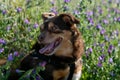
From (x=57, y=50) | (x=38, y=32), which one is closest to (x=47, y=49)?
(x=57, y=50)

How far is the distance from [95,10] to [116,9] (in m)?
0.95

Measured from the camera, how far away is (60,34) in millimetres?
5469

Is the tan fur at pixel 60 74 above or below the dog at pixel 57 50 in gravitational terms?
below

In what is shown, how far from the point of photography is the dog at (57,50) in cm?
539

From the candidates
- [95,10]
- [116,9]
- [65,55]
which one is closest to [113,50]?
[65,55]

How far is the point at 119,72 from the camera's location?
21.6ft

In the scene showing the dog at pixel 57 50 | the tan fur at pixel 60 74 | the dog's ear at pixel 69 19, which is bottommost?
the tan fur at pixel 60 74

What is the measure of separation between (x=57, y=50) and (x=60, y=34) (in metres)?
0.21

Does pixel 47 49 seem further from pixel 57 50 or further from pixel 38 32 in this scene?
pixel 38 32

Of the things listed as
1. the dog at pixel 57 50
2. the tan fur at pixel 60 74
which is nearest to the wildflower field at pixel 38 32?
the dog at pixel 57 50

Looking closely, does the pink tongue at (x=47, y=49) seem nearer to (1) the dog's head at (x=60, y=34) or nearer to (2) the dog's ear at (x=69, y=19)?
(1) the dog's head at (x=60, y=34)

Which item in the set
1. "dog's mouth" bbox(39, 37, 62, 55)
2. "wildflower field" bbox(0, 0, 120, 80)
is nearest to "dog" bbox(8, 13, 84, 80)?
"dog's mouth" bbox(39, 37, 62, 55)

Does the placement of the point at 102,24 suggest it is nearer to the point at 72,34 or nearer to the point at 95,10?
the point at 95,10

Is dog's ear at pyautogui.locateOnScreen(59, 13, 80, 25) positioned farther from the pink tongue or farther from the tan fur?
the tan fur
